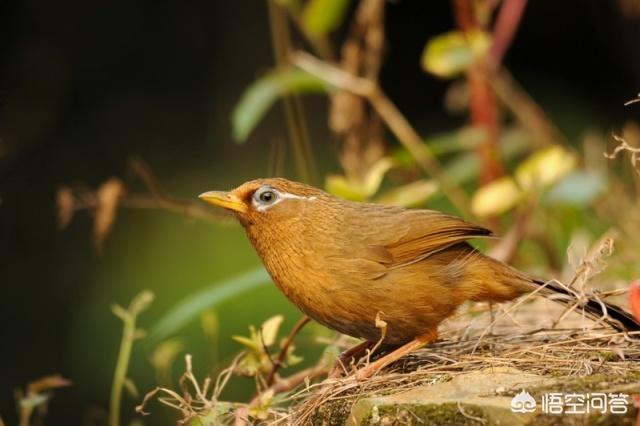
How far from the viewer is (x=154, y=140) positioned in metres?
7.89

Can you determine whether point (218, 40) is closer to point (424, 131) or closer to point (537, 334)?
point (424, 131)

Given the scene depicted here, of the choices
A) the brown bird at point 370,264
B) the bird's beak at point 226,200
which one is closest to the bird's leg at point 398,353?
the brown bird at point 370,264

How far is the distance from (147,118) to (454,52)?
3852 millimetres

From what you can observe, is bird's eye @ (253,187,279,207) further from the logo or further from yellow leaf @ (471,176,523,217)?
yellow leaf @ (471,176,523,217)

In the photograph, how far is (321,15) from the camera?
14.4 feet

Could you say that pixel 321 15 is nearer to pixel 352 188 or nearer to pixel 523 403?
pixel 352 188

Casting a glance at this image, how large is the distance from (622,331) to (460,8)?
2.14 meters

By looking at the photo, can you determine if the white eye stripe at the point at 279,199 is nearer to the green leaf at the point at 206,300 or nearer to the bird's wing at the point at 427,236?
the bird's wing at the point at 427,236

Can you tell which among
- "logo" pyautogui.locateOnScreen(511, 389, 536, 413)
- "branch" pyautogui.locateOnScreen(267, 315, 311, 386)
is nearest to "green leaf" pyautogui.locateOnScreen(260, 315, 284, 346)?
"branch" pyautogui.locateOnScreen(267, 315, 311, 386)

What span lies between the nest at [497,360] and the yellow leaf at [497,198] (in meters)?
1.04

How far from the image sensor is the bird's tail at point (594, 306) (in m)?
3.15

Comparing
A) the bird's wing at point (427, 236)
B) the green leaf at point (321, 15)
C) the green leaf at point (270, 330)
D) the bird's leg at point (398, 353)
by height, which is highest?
the green leaf at point (321, 15)

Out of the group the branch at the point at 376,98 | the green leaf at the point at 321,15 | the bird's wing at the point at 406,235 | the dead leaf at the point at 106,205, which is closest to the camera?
the bird's wing at the point at 406,235

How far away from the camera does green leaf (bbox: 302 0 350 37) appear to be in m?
4.35
